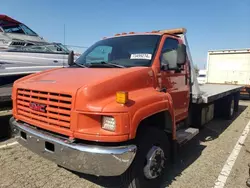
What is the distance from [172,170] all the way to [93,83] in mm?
2204

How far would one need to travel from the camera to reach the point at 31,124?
Result: 3168 mm

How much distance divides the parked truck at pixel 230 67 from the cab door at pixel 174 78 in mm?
9827

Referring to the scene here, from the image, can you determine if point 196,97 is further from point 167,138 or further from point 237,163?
point 167,138

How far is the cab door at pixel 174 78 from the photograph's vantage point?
3.68 meters

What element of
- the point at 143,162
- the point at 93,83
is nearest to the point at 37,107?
the point at 93,83

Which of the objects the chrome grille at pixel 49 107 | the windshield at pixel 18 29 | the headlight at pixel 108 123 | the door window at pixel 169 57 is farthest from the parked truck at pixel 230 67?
the chrome grille at pixel 49 107

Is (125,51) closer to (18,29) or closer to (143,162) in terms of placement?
(143,162)

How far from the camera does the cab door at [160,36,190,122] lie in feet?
12.1

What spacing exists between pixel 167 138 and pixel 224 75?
11.8m

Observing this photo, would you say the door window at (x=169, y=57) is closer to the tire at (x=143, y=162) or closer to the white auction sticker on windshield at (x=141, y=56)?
the white auction sticker on windshield at (x=141, y=56)

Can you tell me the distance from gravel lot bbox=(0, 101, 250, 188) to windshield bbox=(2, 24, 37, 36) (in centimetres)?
526

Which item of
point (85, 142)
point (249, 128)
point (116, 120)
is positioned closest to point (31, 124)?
point (85, 142)

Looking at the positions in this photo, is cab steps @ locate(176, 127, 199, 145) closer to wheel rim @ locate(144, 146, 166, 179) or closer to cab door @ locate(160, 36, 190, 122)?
cab door @ locate(160, 36, 190, 122)

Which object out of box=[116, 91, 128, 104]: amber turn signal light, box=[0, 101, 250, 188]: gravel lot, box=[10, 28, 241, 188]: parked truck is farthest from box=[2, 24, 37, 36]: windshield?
box=[116, 91, 128, 104]: amber turn signal light
